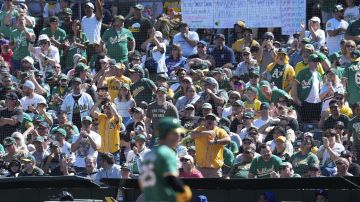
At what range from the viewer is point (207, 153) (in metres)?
15.9

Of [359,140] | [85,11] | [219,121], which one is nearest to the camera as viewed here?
[359,140]

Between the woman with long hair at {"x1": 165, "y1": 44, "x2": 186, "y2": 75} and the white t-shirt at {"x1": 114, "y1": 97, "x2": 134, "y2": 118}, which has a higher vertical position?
the woman with long hair at {"x1": 165, "y1": 44, "x2": 186, "y2": 75}

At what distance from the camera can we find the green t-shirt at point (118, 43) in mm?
20484

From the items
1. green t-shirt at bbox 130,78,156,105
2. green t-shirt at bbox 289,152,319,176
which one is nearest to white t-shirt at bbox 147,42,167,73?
green t-shirt at bbox 130,78,156,105

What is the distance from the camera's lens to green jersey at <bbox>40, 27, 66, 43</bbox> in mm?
21359

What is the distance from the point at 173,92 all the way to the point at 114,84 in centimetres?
99

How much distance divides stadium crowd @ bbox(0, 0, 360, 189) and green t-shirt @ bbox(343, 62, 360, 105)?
0.02 m

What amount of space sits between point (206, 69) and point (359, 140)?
391 centimetres

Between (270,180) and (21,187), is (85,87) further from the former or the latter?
(270,180)

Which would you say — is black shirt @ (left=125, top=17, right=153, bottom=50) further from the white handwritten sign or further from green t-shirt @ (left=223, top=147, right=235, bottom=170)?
green t-shirt @ (left=223, top=147, right=235, bottom=170)

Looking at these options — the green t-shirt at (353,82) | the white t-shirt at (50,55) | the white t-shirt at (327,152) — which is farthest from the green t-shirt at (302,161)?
the white t-shirt at (50,55)

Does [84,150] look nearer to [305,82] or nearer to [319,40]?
[305,82]

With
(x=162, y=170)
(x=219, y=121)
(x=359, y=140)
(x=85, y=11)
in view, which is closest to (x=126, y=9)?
(x=85, y=11)

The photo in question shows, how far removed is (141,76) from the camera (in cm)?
1888
